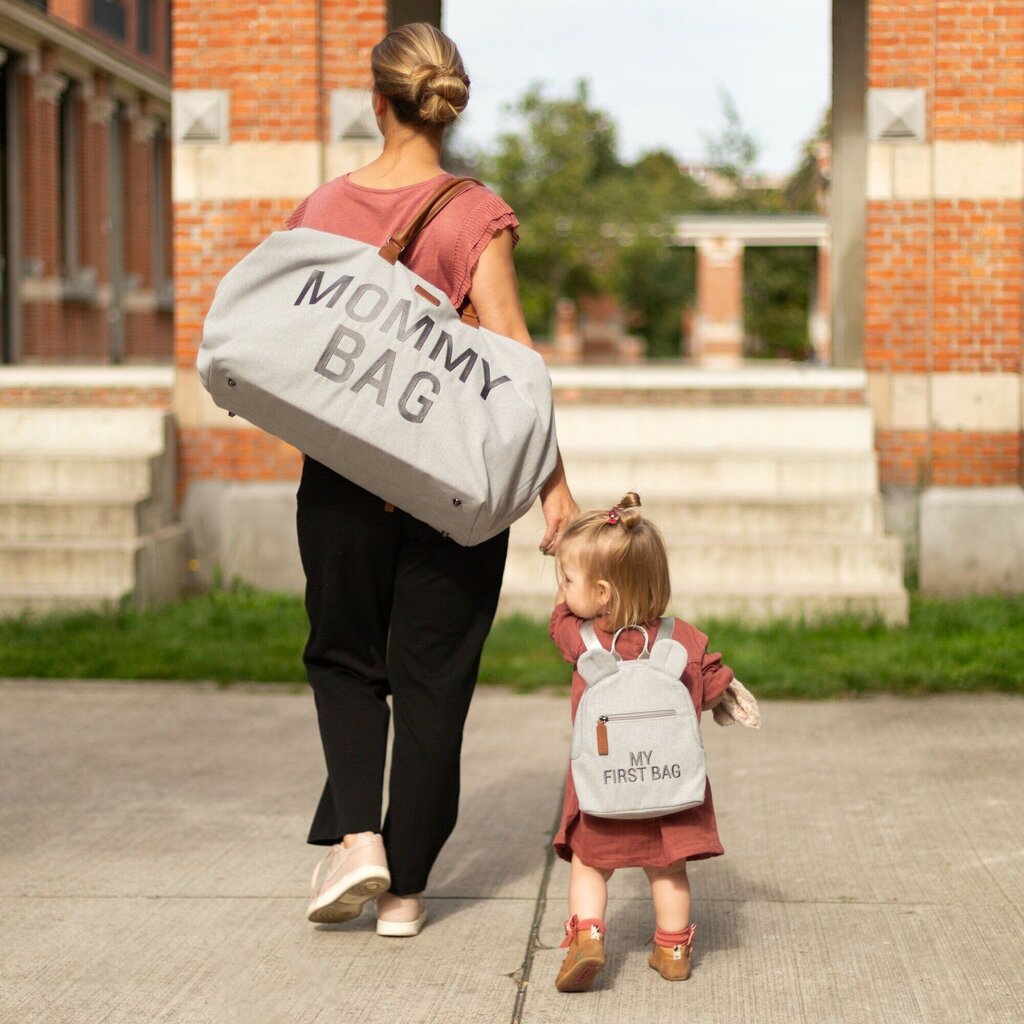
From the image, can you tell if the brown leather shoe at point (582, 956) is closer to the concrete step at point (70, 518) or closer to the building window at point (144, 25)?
the concrete step at point (70, 518)

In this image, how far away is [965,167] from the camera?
9164 mm

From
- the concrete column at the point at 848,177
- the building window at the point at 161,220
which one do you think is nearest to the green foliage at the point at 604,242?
the building window at the point at 161,220

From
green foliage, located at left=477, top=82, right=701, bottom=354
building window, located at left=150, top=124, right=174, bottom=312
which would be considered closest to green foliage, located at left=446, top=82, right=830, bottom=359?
green foliage, located at left=477, top=82, right=701, bottom=354

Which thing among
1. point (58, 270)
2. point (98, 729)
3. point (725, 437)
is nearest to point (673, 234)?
point (58, 270)

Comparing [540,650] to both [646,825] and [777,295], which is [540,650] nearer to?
[646,825]

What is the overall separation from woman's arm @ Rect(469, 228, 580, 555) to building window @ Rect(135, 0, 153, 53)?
88.0 feet

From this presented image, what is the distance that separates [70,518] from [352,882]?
5.37 m

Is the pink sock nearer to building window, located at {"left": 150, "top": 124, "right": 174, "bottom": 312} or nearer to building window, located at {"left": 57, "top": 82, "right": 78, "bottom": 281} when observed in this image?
building window, located at {"left": 57, "top": 82, "right": 78, "bottom": 281}

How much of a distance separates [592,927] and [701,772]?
426 millimetres

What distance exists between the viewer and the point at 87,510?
8719mm

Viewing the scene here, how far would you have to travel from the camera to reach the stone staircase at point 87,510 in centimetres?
846

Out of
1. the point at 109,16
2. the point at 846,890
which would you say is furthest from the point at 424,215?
the point at 109,16

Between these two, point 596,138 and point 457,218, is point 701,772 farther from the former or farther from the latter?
point 596,138

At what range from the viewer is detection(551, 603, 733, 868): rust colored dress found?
355 centimetres
